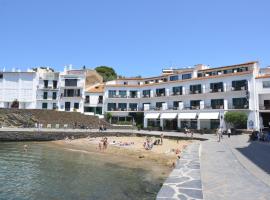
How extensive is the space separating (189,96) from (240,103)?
38.4ft

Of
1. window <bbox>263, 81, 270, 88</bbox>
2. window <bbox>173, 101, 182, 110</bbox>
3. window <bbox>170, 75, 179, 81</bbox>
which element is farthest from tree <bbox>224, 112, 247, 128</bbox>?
window <bbox>170, 75, 179, 81</bbox>

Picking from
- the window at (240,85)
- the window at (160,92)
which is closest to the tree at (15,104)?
the window at (160,92)

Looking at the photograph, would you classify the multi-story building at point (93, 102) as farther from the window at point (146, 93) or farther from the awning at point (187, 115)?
the awning at point (187, 115)

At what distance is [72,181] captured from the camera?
69.5 ft

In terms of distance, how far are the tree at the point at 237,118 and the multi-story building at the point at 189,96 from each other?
160cm

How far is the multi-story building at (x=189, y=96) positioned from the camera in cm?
5656

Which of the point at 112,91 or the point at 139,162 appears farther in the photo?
the point at 112,91

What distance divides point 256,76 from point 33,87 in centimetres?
5770

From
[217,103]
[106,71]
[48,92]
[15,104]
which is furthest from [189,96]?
[106,71]

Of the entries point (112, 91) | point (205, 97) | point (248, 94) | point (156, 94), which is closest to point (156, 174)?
point (248, 94)

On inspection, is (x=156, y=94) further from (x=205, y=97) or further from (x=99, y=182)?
(x=99, y=182)

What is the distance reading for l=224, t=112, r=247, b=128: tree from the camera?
52.8 metres

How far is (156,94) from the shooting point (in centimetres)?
7194

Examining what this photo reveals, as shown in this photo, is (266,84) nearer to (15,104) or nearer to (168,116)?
(168,116)
